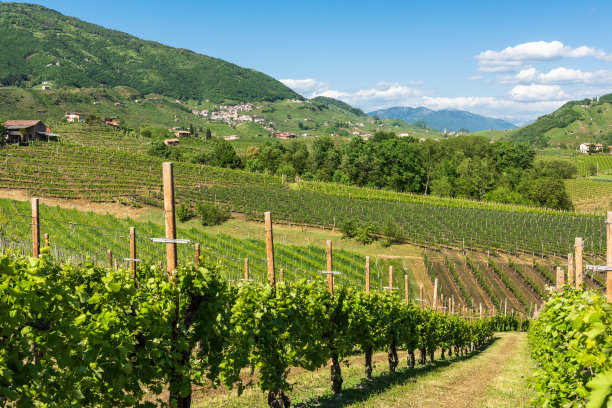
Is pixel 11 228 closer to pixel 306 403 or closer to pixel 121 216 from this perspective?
pixel 121 216

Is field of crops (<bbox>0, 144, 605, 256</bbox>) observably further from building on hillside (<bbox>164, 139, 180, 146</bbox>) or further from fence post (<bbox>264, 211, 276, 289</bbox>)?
building on hillside (<bbox>164, 139, 180, 146</bbox>)

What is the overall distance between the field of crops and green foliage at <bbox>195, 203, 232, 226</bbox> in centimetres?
315

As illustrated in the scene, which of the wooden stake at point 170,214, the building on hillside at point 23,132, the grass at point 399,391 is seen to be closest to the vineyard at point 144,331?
the wooden stake at point 170,214

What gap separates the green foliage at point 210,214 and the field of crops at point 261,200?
3.15 meters

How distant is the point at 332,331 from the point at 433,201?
63.1m

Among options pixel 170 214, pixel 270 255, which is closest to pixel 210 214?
pixel 270 255

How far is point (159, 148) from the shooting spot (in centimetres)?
7962

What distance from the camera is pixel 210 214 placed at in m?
43.4

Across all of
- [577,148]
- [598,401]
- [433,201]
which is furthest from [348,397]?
[577,148]

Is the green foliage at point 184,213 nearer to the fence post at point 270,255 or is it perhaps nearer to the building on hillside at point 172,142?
the fence post at point 270,255

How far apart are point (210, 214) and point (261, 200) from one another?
907 centimetres

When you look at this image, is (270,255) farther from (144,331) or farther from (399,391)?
(399,391)

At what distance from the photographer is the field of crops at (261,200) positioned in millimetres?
45281

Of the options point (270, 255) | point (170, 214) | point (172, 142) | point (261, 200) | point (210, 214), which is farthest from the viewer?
point (172, 142)
